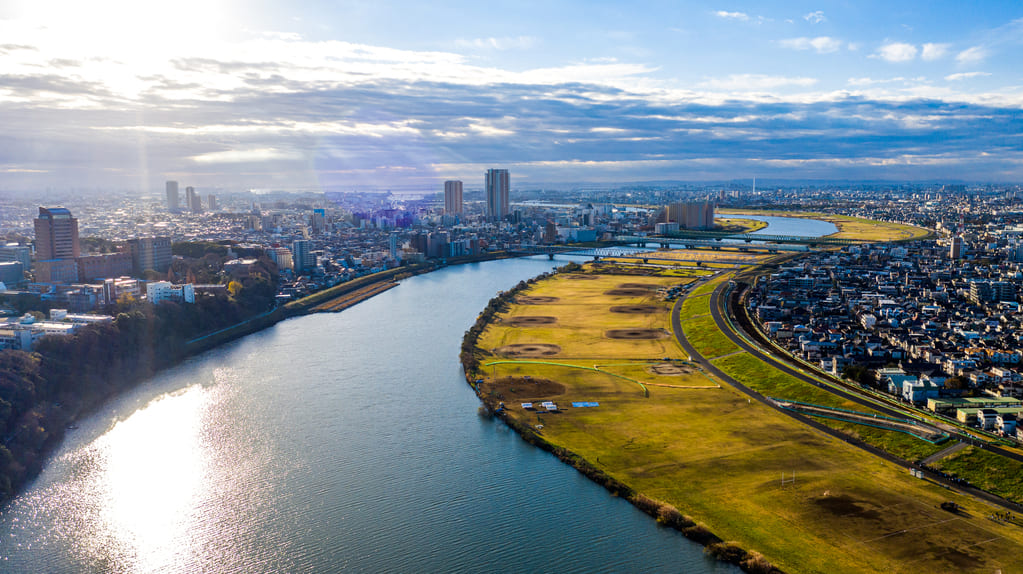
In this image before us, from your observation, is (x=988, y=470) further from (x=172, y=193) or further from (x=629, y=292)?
(x=172, y=193)

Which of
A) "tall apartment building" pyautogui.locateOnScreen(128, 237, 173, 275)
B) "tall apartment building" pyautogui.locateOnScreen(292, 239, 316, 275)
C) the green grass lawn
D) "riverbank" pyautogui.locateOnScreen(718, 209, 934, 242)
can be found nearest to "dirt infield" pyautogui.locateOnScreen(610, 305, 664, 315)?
the green grass lawn

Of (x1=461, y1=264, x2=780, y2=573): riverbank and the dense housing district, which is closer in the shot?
(x1=461, y1=264, x2=780, y2=573): riverbank

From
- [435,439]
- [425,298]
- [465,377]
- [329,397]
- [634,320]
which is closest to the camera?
[435,439]

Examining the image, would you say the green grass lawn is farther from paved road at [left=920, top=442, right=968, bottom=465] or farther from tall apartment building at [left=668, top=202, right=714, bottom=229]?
tall apartment building at [left=668, top=202, right=714, bottom=229]

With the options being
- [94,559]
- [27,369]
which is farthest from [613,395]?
[27,369]

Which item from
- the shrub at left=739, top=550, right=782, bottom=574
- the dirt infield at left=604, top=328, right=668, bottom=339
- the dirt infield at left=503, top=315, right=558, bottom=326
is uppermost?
Answer: the dirt infield at left=503, top=315, right=558, bottom=326

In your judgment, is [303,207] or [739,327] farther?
[303,207]

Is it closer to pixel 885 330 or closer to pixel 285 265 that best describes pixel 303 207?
pixel 285 265
